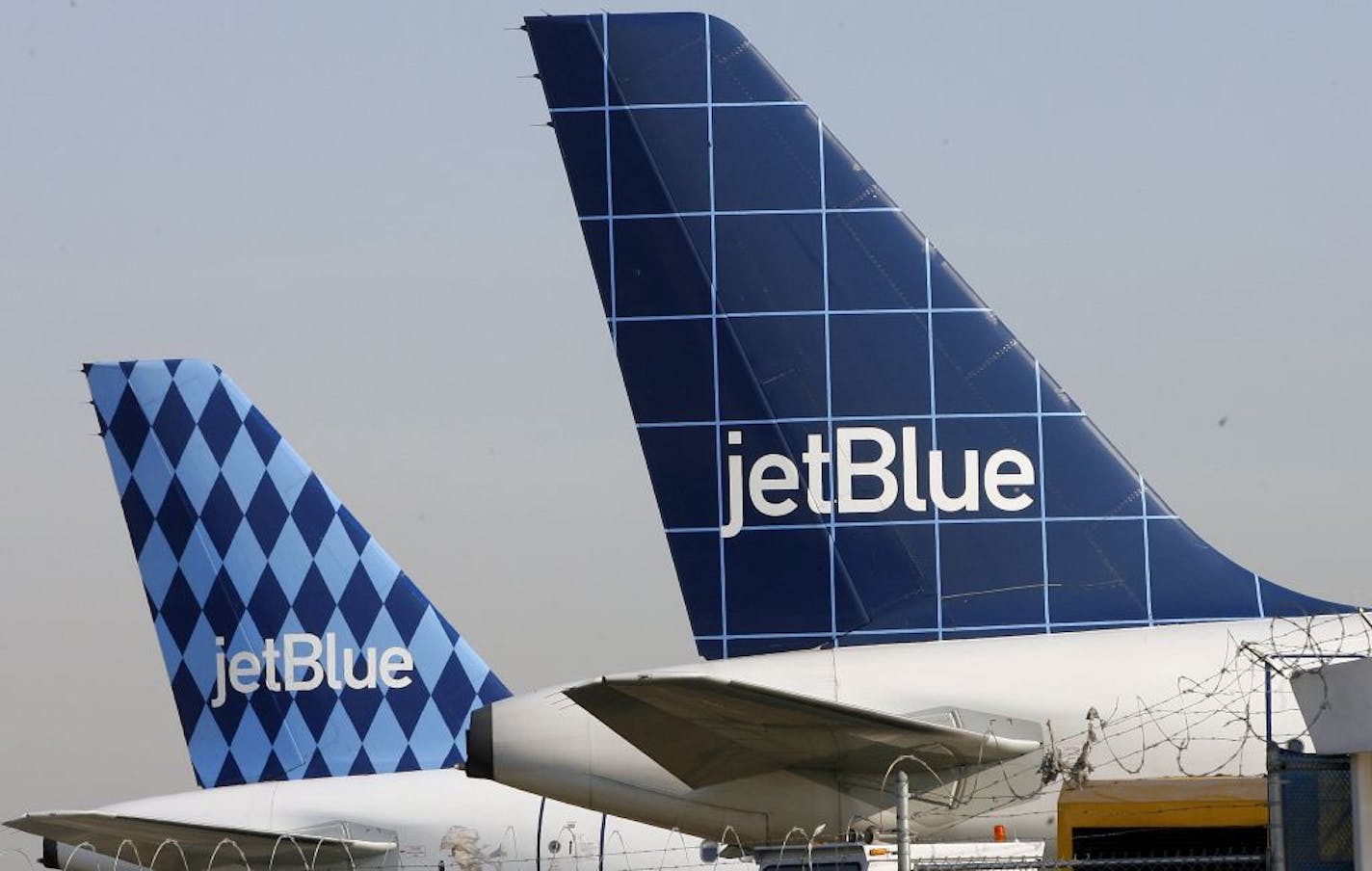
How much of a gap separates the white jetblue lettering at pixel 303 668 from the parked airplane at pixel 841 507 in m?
8.77

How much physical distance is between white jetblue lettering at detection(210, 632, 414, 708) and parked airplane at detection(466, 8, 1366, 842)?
28.8 feet

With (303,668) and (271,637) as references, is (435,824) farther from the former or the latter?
(271,637)

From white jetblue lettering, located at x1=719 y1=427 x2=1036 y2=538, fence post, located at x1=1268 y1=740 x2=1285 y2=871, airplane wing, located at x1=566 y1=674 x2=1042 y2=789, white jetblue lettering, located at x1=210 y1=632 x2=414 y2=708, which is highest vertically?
white jetblue lettering, located at x1=719 y1=427 x2=1036 y2=538

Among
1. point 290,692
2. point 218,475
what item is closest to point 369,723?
point 290,692

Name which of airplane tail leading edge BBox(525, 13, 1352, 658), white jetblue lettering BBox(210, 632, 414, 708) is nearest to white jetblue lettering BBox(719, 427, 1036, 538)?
airplane tail leading edge BBox(525, 13, 1352, 658)

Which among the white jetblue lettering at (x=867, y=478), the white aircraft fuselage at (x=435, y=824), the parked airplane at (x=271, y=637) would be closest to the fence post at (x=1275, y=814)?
the white jetblue lettering at (x=867, y=478)

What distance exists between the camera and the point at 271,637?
2339cm

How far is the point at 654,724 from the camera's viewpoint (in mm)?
12438

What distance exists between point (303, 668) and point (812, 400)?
9695 mm

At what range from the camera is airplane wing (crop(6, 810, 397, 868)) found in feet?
64.6

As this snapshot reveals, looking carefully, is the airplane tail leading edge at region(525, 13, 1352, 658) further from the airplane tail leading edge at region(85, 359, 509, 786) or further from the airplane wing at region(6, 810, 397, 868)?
the airplane tail leading edge at region(85, 359, 509, 786)

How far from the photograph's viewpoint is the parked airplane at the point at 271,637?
2217 centimetres

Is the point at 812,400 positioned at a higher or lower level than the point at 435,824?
higher

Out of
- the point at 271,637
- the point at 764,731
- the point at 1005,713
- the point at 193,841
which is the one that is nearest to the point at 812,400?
the point at 1005,713
